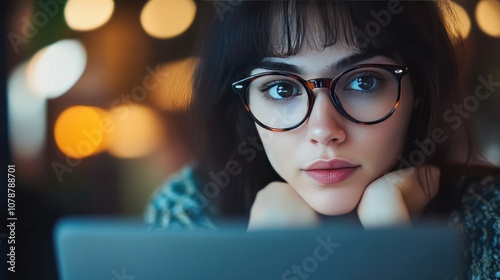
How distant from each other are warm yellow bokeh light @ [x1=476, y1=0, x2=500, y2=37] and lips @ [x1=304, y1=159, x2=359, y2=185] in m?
0.40

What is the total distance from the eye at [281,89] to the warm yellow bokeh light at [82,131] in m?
0.34

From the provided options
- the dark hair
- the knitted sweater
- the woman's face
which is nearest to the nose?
the woman's face

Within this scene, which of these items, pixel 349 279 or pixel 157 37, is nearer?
pixel 349 279

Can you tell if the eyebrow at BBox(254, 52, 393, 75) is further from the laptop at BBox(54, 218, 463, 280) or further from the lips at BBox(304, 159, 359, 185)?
the laptop at BBox(54, 218, 463, 280)

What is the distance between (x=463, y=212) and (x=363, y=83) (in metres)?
0.33

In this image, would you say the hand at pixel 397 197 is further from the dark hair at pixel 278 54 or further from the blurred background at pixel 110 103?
the blurred background at pixel 110 103

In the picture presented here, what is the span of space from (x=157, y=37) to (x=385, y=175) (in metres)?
0.54

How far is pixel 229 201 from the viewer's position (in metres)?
1.20

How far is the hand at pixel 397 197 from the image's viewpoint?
112 centimetres

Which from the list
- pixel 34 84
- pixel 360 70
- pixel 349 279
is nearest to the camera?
pixel 349 279

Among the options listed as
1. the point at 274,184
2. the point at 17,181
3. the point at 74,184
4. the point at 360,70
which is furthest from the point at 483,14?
the point at 17,181

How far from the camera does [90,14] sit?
1201 mm

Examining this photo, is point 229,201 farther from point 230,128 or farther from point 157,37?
point 157,37

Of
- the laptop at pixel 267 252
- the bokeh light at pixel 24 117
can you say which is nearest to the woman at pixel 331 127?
the laptop at pixel 267 252
